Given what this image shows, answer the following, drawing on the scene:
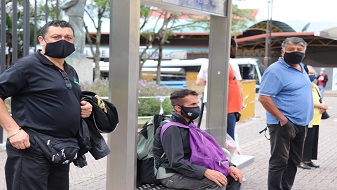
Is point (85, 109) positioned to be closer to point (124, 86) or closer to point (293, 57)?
point (124, 86)

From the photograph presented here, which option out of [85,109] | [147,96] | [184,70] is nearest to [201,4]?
[85,109]

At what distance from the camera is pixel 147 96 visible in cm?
1491

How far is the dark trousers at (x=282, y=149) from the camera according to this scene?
18.2 feet

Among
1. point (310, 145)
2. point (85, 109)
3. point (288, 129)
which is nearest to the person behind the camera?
point (85, 109)

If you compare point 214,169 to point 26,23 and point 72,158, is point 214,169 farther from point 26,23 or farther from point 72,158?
point 26,23

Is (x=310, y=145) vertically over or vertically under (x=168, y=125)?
under

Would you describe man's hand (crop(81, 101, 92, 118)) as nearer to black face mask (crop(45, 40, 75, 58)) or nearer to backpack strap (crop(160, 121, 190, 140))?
black face mask (crop(45, 40, 75, 58))

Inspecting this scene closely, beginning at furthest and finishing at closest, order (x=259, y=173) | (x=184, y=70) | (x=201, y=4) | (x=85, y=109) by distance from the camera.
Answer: (x=184, y=70), (x=259, y=173), (x=201, y=4), (x=85, y=109)

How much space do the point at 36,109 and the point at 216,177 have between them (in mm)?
1592

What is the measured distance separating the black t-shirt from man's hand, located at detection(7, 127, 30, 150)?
0.10m

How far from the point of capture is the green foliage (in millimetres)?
14219

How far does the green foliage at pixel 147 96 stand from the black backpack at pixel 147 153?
8544mm

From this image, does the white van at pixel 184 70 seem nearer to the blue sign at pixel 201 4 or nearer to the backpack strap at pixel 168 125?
the blue sign at pixel 201 4

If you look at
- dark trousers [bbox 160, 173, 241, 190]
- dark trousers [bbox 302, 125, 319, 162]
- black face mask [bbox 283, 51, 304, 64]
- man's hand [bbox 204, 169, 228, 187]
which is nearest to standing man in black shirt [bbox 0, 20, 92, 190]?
dark trousers [bbox 160, 173, 241, 190]
